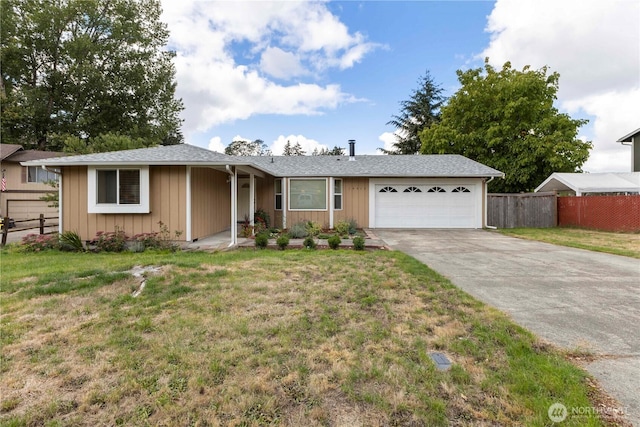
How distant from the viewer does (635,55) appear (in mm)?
12484

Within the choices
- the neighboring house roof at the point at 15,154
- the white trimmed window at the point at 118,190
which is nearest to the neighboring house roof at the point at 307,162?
the white trimmed window at the point at 118,190

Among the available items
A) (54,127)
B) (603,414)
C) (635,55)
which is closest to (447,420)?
(603,414)

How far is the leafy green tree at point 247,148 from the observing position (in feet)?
135

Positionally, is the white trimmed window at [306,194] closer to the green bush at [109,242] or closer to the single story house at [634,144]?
the green bush at [109,242]

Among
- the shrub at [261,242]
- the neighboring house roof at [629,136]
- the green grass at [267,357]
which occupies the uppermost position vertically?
the neighboring house roof at [629,136]

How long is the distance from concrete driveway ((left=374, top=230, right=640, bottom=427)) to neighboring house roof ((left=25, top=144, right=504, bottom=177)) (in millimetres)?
4647

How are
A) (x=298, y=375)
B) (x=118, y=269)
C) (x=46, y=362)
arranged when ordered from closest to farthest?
(x=298, y=375)
(x=46, y=362)
(x=118, y=269)

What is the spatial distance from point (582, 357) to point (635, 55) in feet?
53.0

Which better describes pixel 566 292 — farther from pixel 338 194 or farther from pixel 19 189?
pixel 19 189

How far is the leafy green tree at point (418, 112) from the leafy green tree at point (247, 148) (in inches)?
769

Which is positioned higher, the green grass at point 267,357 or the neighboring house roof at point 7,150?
the neighboring house roof at point 7,150

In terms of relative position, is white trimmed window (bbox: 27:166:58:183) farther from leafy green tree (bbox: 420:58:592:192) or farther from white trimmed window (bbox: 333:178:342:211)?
leafy green tree (bbox: 420:58:592:192)

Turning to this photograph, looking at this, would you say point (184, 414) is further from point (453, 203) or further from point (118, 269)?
point (453, 203)

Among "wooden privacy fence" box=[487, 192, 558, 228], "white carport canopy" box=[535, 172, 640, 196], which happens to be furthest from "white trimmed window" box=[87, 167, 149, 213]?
"white carport canopy" box=[535, 172, 640, 196]
